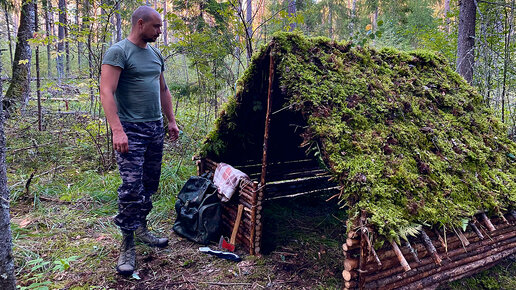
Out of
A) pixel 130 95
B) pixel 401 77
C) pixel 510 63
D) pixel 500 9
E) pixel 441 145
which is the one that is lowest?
pixel 441 145

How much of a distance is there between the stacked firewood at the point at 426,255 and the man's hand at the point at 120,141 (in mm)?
2036

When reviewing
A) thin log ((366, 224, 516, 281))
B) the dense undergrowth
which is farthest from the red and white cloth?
thin log ((366, 224, 516, 281))

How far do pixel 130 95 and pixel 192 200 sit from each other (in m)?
1.44

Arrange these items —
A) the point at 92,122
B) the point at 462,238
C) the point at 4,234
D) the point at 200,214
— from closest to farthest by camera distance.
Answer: the point at 4,234, the point at 462,238, the point at 200,214, the point at 92,122

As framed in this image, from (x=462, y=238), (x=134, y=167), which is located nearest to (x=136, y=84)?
(x=134, y=167)

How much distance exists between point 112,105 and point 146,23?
2.73 feet

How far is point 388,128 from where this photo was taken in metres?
3.02

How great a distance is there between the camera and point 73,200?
179 inches

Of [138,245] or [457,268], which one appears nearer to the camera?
[457,268]

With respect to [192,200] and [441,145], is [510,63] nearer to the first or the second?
[441,145]

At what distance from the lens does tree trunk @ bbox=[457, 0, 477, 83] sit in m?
5.45

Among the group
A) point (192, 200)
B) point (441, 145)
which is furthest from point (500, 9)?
point (192, 200)

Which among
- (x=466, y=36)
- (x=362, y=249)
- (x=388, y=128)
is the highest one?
(x=466, y=36)

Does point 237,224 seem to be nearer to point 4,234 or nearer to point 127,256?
point 127,256
